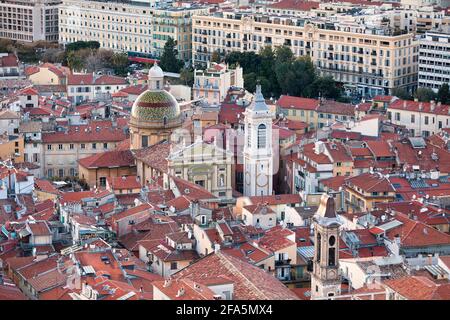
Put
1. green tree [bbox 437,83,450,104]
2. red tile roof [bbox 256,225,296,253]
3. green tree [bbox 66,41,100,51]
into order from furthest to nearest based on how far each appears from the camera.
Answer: green tree [bbox 66,41,100,51] < green tree [bbox 437,83,450,104] < red tile roof [bbox 256,225,296,253]

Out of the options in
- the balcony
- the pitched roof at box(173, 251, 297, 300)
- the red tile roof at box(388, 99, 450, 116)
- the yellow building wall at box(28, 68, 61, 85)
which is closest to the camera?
the pitched roof at box(173, 251, 297, 300)

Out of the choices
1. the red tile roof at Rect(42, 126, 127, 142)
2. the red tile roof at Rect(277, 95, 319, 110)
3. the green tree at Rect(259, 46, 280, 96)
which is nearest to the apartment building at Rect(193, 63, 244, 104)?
the red tile roof at Rect(277, 95, 319, 110)

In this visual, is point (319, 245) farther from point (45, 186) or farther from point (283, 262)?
point (45, 186)

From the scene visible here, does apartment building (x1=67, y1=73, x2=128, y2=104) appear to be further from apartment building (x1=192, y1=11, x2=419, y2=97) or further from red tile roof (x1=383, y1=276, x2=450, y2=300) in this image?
red tile roof (x1=383, y1=276, x2=450, y2=300)

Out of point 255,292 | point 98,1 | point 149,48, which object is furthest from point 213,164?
point 98,1

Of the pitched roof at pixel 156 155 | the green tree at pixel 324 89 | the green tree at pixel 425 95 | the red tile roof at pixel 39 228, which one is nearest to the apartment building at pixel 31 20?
the green tree at pixel 324 89

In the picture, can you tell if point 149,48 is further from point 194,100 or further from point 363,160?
point 363,160
